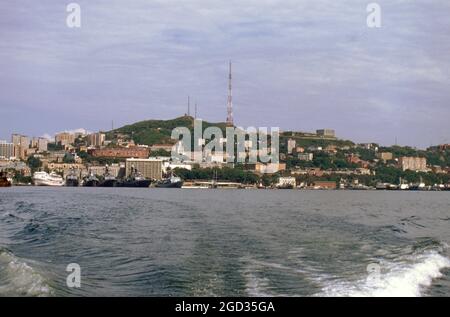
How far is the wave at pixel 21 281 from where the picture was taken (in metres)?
11.9

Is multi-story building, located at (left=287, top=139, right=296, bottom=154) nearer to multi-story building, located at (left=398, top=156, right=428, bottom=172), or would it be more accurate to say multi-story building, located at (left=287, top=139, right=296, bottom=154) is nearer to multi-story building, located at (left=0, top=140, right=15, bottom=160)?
multi-story building, located at (left=398, top=156, right=428, bottom=172)

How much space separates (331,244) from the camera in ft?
65.1

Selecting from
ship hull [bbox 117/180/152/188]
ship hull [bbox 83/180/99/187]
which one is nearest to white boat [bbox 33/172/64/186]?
ship hull [bbox 83/180/99/187]

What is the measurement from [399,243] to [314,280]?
8460 mm

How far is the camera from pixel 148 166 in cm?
15125

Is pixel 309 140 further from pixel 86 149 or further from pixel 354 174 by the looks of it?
pixel 86 149

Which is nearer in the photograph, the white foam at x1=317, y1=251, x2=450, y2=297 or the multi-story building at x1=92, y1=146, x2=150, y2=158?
the white foam at x1=317, y1=251, x2=450, y2=297

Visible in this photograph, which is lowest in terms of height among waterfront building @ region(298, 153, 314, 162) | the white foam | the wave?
the white foam

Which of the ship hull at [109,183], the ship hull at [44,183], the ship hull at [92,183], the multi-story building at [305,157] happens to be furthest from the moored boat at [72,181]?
the multi-story building at [305,157]

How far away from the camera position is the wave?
11870mm

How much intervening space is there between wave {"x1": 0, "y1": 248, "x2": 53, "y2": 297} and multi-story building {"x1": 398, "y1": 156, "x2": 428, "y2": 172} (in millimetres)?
151585

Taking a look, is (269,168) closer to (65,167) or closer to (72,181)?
(72,181)

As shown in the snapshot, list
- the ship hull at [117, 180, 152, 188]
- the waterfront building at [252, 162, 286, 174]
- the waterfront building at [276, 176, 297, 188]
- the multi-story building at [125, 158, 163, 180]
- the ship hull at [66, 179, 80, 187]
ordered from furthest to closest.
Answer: the waterfront building at [252, 162, 286, 174], the multi-story building at [125, 158, 163, 180], the waterfront building at [276, 176, 297, 188], the ship hull at [66, 179, 80, 187], the ship hull at [117, 180, 152, 188]
